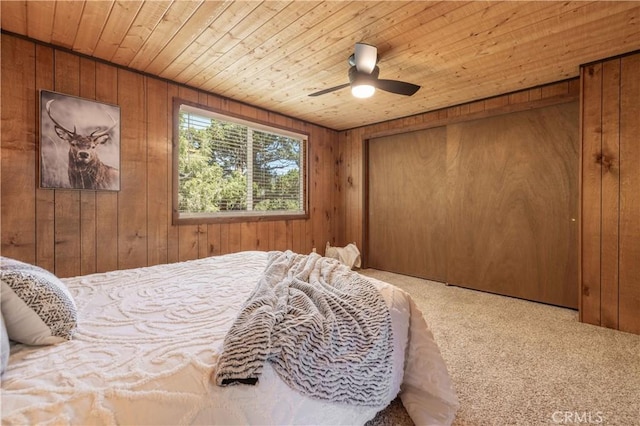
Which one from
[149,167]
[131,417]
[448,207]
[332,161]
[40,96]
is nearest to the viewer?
[131,417]

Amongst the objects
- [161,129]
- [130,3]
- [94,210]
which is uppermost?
[130,3]

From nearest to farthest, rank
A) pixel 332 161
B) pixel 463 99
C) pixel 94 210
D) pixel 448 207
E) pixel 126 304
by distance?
pixel 126 304
pixel 94 210
pixel 463 99
pixel 448 207
pixel 332 161

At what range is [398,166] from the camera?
4.21 meters

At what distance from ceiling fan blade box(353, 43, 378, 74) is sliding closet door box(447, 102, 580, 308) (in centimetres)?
191

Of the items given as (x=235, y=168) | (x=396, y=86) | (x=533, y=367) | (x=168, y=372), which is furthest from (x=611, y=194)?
(x=235, y=168)

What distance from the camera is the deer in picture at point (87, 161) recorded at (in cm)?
228

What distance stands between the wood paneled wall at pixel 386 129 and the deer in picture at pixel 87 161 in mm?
3118

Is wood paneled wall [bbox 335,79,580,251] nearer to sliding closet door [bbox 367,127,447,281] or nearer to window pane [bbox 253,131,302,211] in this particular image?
sliding closet door [bbox 367,127,447,281]

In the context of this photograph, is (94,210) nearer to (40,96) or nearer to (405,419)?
(40,96)

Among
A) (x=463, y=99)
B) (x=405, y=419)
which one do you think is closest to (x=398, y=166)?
(x=463, y=99)

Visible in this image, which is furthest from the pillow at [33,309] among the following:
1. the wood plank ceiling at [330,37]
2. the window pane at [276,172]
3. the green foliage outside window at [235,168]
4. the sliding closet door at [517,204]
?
the sliding closet door at [517,204]

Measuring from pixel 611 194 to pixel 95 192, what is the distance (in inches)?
169

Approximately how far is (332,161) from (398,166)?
1.07 metres

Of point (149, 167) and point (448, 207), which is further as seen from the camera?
point (448, 207)
